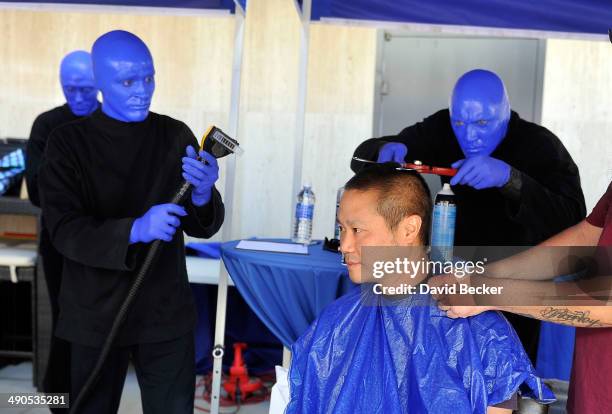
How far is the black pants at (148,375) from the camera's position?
2082 mm

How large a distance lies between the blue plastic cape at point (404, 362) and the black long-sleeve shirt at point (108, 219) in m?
0.60

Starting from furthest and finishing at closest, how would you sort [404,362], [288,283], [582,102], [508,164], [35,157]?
[582,102], [35,157], [288,283], [508,164], [404,362]

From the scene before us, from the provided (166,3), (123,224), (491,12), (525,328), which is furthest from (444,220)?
(166,3)

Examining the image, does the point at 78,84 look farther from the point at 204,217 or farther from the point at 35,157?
the point at 204,217

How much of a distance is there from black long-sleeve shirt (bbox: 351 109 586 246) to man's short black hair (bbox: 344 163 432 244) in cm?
59

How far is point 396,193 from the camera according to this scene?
5.41 feet

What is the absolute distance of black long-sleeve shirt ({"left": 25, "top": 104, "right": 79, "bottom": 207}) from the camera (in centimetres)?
311

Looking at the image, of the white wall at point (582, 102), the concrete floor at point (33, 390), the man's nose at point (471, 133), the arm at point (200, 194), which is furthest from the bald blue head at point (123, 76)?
the white wall at point (582, 102)

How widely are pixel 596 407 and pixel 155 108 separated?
4379 millimetres

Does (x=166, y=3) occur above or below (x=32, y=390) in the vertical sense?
above

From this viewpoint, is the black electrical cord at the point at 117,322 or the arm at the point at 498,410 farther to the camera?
the black electrical cord at the point at 117,322

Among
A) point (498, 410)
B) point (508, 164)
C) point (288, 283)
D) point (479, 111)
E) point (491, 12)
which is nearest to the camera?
point (498, 410)

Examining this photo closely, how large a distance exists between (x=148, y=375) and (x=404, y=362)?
90cm

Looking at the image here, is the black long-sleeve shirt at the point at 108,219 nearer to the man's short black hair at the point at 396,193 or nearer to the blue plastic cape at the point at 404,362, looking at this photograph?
the blue plastic cape at the point at 404,362
